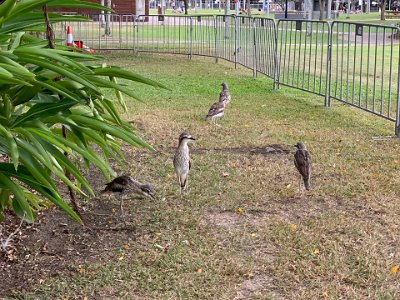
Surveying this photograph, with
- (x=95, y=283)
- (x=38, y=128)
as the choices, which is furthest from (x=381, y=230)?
(x=38, y=128)

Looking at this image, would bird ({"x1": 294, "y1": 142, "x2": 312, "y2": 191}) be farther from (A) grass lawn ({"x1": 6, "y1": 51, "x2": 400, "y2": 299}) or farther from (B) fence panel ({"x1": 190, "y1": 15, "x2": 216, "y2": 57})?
(B) fence panel ({"x1": 190, "y1": 15, "x2": 216, "y2": 57})

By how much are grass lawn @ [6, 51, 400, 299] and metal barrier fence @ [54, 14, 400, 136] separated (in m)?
1.35

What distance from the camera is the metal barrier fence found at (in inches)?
439

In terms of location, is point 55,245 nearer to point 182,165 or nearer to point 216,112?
point 182,165

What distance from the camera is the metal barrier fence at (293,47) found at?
439 inches

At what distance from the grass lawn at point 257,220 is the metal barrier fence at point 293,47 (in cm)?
135

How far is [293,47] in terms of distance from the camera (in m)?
15.3

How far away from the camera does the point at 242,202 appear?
6305 millimetres

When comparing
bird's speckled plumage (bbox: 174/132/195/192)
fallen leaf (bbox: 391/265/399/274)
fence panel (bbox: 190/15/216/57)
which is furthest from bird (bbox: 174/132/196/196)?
fence panel (bbox: 190/15/216/57)

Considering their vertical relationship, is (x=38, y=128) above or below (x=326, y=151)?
above

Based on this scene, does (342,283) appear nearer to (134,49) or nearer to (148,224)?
(148,224)

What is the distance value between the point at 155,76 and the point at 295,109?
5.51 metres

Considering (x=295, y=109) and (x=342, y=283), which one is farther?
(x=295, y=109)

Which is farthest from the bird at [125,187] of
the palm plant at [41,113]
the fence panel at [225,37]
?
the fence panel at [225,37]
